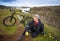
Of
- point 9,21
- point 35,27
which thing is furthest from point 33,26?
point 9,21

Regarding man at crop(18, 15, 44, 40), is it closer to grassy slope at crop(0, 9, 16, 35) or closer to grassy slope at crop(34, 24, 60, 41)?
grassy slope at crop(34, 24, 60, 41)

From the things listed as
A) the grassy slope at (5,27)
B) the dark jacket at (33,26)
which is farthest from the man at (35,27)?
the grassy slope at (5,27)

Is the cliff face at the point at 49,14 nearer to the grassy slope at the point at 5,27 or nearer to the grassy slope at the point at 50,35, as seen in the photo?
the grassy slope at the point at 50,35

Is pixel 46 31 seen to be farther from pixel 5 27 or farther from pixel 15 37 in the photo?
pixel 5 27

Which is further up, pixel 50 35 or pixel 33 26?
pixel 33 26

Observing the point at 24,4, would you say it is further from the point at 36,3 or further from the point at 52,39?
the point at 52,39

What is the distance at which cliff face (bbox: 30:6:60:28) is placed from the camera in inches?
79.4

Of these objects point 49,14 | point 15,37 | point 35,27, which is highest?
point 49,14

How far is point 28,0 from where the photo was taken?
81.2 inches

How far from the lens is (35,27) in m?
2.00

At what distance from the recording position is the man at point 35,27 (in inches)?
78.4

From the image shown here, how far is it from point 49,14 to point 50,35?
0.28 m

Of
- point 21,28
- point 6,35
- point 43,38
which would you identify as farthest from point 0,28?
point 43,38

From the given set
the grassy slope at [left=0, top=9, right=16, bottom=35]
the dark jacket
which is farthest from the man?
the grassy slope at [left=0, top=9, right=16, bottom=35]
